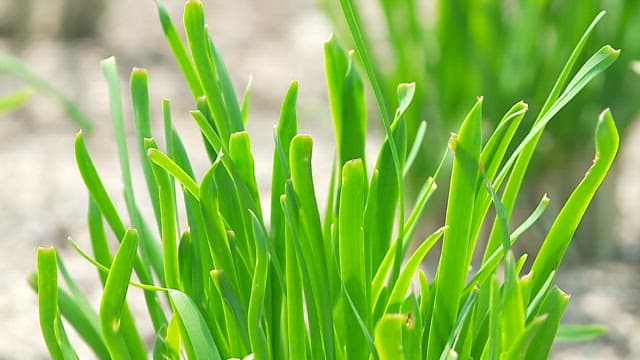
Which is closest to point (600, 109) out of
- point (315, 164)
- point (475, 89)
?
point (475, 89)

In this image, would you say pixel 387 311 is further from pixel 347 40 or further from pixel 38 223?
pixel 38 223

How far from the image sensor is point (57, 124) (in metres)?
2.54

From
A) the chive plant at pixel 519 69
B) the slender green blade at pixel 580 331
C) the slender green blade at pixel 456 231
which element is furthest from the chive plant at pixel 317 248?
the chive plant at pixel 519 69

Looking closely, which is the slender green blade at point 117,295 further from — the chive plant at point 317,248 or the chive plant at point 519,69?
the chive plant at point 519,69

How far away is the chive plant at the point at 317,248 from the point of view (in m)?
0.68

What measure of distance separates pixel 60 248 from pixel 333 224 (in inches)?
47.9

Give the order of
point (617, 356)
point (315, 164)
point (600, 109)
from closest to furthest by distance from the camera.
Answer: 1. point (617, 356)
2. point (600, 109)
3. point (315, 164)

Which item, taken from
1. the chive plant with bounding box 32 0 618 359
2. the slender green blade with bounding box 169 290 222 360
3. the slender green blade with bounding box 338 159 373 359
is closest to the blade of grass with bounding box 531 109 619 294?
the chive plant with bounding box 32 0 618 359

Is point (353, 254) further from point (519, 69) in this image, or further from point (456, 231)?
point (519, 69)

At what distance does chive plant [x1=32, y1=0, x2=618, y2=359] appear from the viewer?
676 mm

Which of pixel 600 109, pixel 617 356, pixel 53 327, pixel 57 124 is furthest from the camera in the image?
pixel 57 124

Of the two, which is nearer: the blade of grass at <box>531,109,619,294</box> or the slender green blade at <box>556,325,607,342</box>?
the blade of grass at <box>531,109,619,294</box>

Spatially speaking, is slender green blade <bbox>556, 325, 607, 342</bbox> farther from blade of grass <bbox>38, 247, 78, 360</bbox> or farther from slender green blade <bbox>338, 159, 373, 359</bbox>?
blade of grass <bbox>38, 247, 78, 360</bbox>

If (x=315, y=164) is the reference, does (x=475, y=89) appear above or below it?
above
